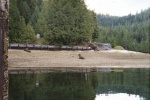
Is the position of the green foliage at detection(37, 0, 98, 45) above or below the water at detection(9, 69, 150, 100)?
above

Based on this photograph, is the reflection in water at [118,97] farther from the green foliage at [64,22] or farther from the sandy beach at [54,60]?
the green foliage at [64,22]

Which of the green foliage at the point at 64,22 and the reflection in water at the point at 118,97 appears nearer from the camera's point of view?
the reflection in water at the point at 118,97

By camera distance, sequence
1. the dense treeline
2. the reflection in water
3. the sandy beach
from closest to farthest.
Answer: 1. the reflection in water
2. the sandy beach
3. the dense treeline

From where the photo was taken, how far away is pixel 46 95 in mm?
21797

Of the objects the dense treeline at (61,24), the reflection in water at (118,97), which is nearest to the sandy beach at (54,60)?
the dense treeline at (61,24)

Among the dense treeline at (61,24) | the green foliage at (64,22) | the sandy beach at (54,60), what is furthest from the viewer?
the green foliage at (64,22)

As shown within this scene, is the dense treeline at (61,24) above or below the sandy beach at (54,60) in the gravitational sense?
above

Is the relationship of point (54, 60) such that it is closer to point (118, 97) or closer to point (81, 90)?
point (81, 90)

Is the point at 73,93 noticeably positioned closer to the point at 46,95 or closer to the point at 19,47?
the point at 46,95

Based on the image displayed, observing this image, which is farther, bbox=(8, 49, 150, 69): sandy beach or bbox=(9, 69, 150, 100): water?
bbox=(8, 49, 150, 69): sandy beach

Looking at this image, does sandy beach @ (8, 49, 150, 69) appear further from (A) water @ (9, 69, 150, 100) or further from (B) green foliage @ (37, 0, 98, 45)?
(A) water @ (9, 69, 150, 100)

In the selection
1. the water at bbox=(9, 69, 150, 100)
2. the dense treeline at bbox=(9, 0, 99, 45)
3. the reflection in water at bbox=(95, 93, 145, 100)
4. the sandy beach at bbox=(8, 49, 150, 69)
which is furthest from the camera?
the dense treeline at bbox=(9, 0, 99, 45)

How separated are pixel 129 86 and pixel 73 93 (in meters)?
7.87

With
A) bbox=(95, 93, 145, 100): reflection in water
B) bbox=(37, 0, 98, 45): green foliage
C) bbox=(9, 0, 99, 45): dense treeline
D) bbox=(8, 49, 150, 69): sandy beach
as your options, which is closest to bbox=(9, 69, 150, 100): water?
bbox=(95, 93, 145, 100): reflection in water
